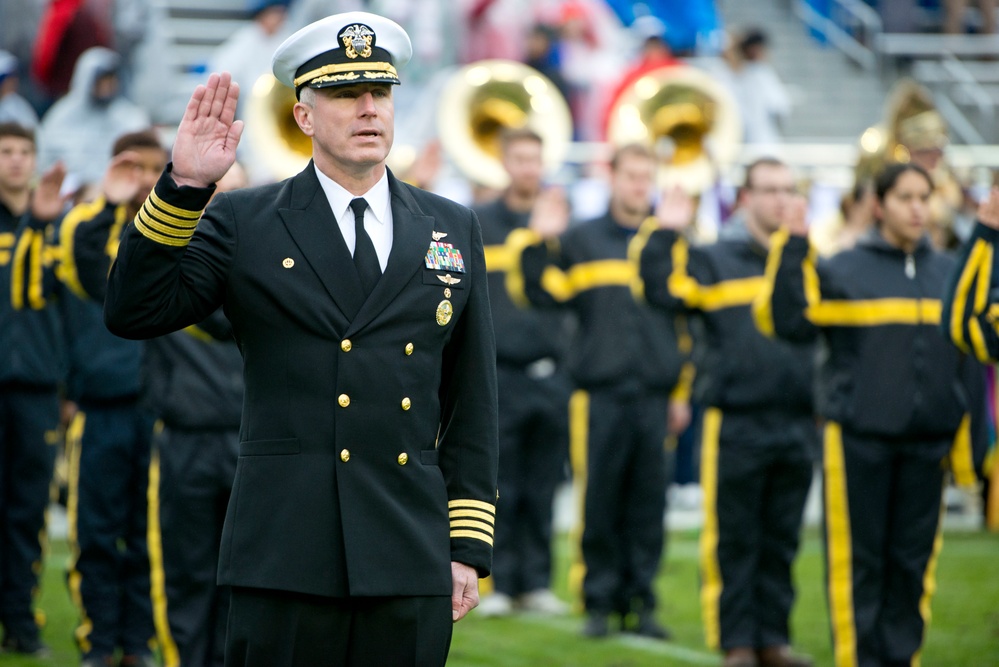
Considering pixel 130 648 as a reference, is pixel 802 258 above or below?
above

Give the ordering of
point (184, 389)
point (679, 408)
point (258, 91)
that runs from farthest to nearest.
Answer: point (258, 91) → point (679, 408) → point (184, 389)

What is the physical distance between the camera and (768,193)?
8008mm

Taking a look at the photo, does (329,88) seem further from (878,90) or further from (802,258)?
(878,90)

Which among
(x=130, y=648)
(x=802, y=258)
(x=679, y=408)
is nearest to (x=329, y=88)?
(x=802, y=258)

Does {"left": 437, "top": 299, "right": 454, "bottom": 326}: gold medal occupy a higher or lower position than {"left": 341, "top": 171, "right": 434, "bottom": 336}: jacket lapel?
lower

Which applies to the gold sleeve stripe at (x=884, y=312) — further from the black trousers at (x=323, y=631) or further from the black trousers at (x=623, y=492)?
the black trousers at (x=323, y=631)

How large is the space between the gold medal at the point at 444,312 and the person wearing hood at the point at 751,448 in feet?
13.7

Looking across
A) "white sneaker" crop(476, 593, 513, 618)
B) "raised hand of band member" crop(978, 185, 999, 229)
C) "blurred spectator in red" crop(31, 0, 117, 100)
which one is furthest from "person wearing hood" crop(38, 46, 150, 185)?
"raised hand of band member" crop(978, 185, 999, 229)

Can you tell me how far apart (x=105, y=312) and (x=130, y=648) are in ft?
13.5

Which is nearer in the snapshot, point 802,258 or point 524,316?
point 802,258

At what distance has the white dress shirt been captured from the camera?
12.5ft

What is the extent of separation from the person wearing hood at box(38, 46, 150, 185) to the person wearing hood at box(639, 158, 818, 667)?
23.1ft

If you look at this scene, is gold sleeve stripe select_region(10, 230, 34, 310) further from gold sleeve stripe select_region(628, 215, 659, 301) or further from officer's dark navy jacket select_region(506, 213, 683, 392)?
gold sleeve stripe select_region(628, 215, 659, 301)

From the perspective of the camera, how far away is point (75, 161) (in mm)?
13562
